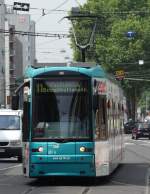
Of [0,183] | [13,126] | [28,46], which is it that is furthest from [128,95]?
[28,46]

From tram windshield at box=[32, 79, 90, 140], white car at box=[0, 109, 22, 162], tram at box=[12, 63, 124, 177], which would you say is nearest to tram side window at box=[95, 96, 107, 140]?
tram at box=[12, 63, 124, 177]

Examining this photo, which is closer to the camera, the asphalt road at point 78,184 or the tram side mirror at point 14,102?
the asphalt road at point 78,184

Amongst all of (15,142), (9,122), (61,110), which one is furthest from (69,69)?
(9,122)

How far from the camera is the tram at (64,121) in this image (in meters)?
19.0

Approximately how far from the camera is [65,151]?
1897 cm

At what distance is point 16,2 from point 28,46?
141m

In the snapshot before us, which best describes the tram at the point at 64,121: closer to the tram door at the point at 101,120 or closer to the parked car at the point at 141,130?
the tram door at the point at 101,120

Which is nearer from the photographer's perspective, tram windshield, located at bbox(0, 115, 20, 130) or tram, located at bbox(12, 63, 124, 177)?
tram, located at bbox(12, 63, 124, 177)

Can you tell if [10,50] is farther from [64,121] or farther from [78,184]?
[64,121]

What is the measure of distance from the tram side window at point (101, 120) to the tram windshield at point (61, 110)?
0.96ft

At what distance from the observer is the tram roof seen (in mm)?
19406

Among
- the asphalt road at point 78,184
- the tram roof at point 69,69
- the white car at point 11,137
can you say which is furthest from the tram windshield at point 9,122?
the tram roof at point 69,69

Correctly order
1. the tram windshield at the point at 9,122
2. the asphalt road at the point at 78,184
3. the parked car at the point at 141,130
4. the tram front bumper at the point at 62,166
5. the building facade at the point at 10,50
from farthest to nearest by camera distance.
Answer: the building facade at the point at 10,50
the parked car at the point at 141,130
the tram windshield at the point at 9,122
the tram front bumper at the point at 62,166
the asphalt road at the point at 78,184

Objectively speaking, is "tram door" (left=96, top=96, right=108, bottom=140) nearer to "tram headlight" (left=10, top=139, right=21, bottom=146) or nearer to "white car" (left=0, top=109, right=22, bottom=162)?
"white car" (left=0, top=109, right=22, bottom=162)
